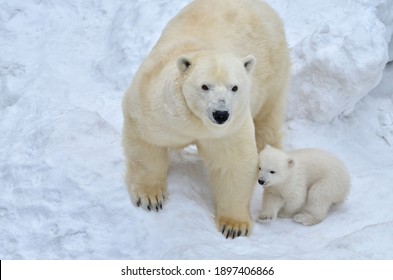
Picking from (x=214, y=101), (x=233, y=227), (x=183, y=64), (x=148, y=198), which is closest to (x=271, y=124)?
(x=233, y=227)

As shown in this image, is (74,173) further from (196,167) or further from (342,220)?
(342,220)

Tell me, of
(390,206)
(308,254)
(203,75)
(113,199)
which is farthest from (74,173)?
(390,206)

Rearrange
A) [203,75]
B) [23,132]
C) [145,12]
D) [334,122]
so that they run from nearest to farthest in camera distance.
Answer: [203,75] < [23,132] < [334,122] < [145,12]

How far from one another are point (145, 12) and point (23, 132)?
1882mm

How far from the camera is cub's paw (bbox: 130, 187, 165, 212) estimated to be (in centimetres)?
417

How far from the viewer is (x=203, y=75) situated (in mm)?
3490

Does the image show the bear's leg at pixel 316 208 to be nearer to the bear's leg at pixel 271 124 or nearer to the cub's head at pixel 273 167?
the cub's head at pixel 273 167

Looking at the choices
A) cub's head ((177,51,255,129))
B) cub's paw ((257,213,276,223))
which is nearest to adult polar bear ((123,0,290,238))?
cub's head ((177,51,255,129))

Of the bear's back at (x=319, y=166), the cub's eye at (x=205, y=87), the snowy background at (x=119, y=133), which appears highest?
the cub's eye at (x=205, y=87)

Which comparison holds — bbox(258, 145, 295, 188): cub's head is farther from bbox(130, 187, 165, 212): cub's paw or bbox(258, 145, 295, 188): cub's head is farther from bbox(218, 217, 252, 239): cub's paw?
bbox(130, 187, 165, 212): cub's paw

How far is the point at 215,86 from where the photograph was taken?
345 cm

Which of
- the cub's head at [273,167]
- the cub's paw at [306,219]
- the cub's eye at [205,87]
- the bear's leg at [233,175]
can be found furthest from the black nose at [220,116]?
the cub's paw at [306,219]

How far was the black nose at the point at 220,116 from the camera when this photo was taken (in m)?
3.35

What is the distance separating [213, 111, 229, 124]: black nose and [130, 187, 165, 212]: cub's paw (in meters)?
1.01
